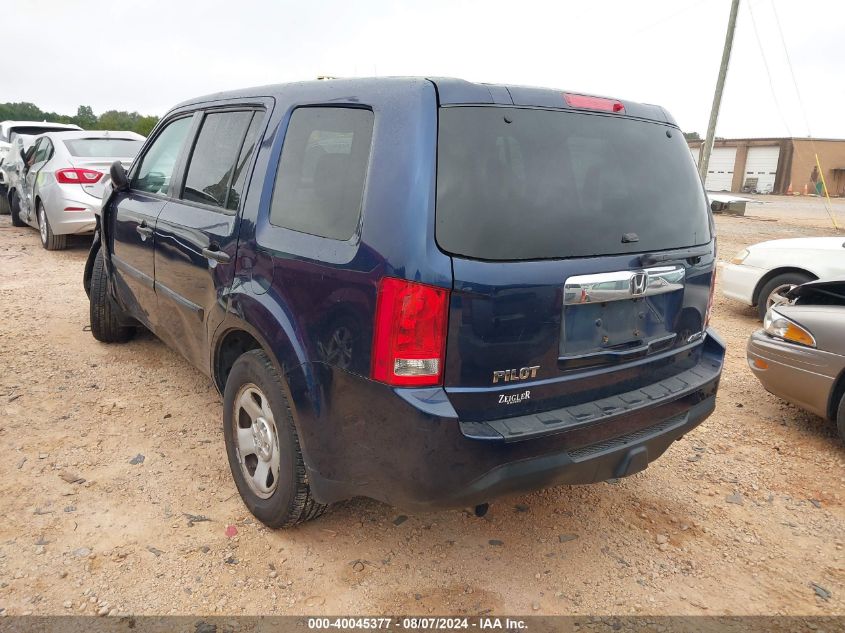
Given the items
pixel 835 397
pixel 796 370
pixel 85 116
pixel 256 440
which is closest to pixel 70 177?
pixel 256 440

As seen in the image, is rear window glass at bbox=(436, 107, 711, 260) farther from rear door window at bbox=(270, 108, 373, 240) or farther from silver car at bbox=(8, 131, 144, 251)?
silver car at bbox=(8, 131, 144, 251)

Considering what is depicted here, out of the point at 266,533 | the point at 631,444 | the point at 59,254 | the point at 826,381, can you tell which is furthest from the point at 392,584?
the point at 59,254

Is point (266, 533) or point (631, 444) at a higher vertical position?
point (631, 444)

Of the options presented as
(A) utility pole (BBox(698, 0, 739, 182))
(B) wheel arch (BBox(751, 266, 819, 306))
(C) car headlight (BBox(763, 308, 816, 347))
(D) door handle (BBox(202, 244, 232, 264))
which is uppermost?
(A) utility pole (BBox(698, 0, 739, 182))

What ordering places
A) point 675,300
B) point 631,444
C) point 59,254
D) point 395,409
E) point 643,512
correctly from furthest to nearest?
point 59,254 < point 643,512 < point 675,300 < point 631,444 < point 395,409

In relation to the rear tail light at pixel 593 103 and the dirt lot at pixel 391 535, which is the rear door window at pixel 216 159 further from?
the rear tail light at pixel 593 103

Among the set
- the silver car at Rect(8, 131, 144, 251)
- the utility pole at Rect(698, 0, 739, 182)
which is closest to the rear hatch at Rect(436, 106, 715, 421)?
the silver car at Rect(8, 131, 144, 251)

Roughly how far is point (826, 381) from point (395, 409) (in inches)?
116

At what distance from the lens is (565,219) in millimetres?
2338

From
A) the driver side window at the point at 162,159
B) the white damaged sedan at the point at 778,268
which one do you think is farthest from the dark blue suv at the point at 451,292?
the white damaged sedan at the point at 778,268

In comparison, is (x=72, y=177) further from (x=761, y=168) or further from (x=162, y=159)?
(x=761, y=168)

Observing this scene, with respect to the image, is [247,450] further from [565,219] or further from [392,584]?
[565,219]

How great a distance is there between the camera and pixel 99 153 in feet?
29.9

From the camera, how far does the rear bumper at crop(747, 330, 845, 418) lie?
12.4ft
